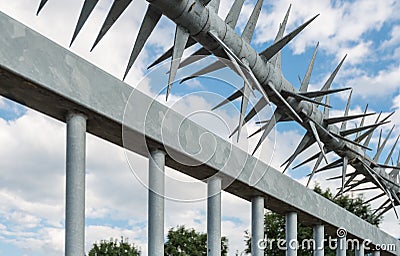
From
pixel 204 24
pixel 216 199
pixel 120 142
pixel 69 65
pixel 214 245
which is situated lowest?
pixel 214 245

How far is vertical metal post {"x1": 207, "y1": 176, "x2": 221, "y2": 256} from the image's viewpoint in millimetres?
5395

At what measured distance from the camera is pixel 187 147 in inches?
199

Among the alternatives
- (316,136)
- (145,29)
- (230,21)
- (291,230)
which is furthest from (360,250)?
(145,29)

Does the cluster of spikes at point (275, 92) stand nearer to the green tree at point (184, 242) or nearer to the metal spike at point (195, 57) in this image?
the metal spike at point (195, 57)

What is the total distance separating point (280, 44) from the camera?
15.2 feet

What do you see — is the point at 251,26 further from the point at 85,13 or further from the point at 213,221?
the point at 213,221

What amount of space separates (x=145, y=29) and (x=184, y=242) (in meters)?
29.7

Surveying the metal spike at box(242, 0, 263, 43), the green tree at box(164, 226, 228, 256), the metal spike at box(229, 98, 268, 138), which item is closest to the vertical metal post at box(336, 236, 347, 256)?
the metal spike at box(229, 98, 268, 138)

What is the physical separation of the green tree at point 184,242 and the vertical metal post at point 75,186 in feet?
91.1

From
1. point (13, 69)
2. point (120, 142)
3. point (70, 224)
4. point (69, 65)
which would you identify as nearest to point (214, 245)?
point (120, 142)

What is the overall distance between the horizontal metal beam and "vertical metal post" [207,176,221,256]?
0.17 metres

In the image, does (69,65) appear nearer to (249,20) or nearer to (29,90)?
(29,90)

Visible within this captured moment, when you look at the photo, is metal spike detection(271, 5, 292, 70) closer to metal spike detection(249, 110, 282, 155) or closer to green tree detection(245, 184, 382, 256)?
metal spike detection(249, 110, 282, 155)

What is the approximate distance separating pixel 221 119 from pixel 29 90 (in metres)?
1.59
